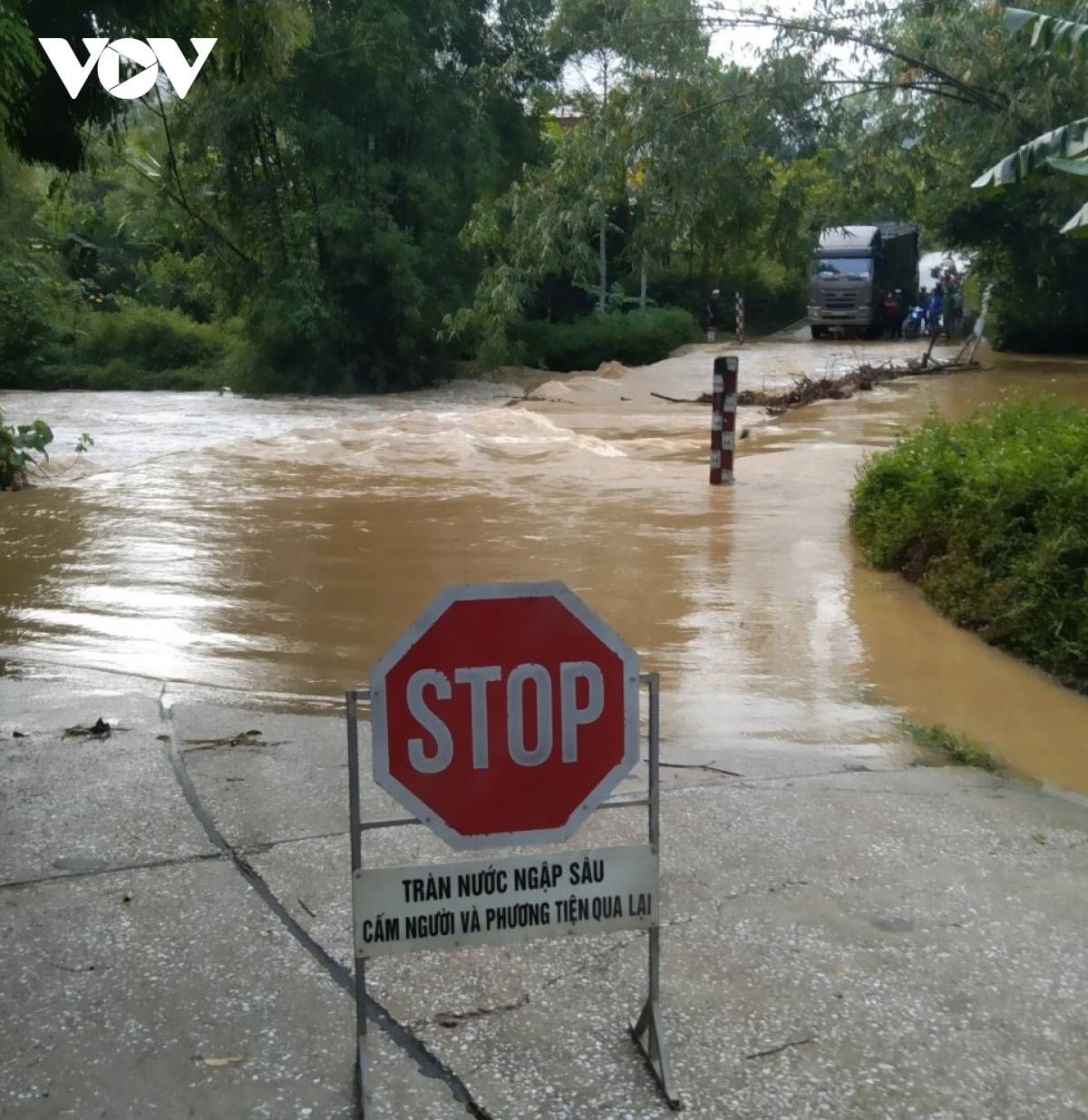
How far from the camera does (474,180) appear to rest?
2950 cm

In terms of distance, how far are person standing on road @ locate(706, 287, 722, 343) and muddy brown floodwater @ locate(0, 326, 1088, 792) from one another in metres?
19.2

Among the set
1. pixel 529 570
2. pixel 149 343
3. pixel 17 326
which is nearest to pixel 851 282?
pixel 149 343

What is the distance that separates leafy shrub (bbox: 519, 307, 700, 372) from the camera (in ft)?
115

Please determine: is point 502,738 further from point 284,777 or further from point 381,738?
point 284,777

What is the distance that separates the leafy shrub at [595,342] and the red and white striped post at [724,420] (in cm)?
2121

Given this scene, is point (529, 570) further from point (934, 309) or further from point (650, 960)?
point (934, 309)

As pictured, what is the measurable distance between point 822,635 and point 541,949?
4.65 metres

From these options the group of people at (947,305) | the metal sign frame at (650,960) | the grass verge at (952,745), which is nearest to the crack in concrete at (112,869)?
the metal sign frame at (650,960)

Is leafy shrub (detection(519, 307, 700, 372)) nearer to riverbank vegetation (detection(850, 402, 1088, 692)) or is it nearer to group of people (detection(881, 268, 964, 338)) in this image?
group of people (detection(881, 268, 964, 338))

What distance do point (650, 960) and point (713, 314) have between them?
3842cm

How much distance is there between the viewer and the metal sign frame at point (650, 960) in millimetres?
2979

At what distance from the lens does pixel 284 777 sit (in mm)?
5168

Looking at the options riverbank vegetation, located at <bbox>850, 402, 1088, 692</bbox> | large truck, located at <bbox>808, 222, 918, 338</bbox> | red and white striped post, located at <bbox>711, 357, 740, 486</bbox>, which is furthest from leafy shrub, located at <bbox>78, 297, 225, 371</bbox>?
riverbank vegetation, located at <bbox>850, 402, 1088, 692</bbox>

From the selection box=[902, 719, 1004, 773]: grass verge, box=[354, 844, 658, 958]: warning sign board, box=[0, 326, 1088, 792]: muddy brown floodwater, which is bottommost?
box=[0, 326, 1088, 792]: muddy brown floodwater
